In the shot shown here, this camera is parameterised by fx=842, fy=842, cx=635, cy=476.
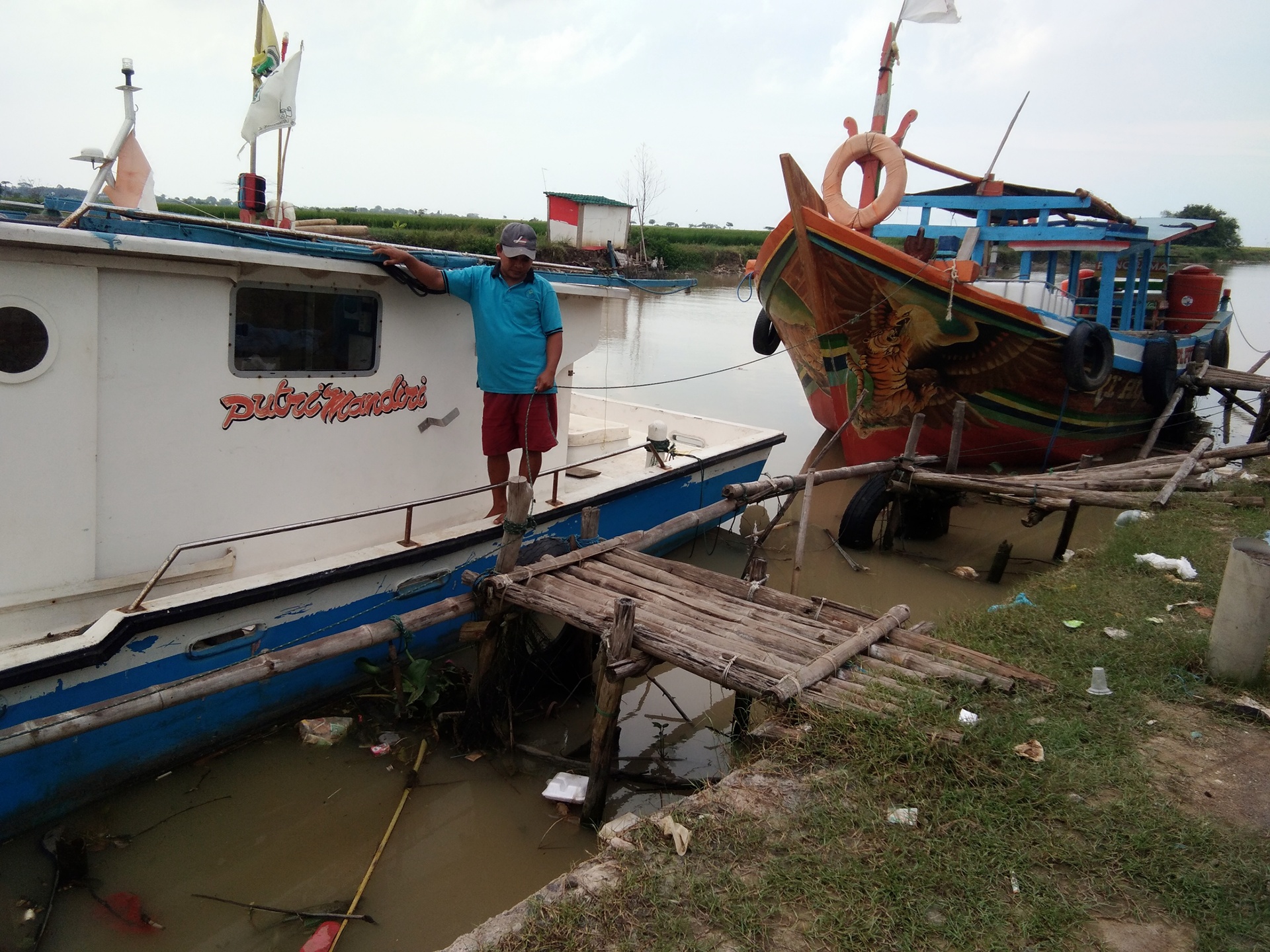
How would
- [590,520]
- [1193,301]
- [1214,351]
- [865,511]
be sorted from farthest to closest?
[1214,351] < [1193,301] < [865,511] < [590,520]

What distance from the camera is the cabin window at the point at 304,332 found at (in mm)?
4191

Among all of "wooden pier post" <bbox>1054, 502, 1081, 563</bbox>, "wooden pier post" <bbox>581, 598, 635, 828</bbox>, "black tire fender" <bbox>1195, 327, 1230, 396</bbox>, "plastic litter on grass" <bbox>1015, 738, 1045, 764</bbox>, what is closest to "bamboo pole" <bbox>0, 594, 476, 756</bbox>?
"wooden pier post" <bbox>581, 598, 635, 828</bbox>

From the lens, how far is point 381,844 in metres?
3.71

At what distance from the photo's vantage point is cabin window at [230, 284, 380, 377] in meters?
4.19

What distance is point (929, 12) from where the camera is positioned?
8.68 metres

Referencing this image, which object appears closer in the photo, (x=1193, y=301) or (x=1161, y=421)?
(x=1161, y=421)

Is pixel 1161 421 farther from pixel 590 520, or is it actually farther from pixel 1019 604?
pixel 590 520

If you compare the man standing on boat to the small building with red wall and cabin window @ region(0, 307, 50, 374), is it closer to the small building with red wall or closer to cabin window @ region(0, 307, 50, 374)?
cabin window @ region(0, 307, 50, 374)

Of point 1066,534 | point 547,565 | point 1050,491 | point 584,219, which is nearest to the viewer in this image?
point 547,565

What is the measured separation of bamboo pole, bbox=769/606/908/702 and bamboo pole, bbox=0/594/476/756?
5.35 ft

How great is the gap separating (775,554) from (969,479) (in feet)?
6.20

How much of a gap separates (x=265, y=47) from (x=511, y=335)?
6.80 feet

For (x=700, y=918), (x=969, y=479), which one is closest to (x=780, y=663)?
(x=700, y=918)

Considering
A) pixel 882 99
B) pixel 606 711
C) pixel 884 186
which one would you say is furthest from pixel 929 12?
pixel 606 711
